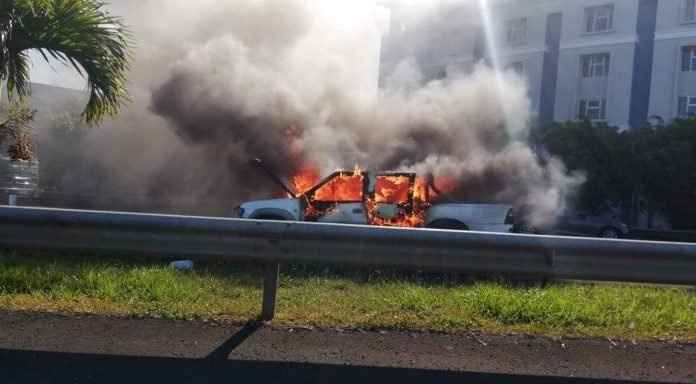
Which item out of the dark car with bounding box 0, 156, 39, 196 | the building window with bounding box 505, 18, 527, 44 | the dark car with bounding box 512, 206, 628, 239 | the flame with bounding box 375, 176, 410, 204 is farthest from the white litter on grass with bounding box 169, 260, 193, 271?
the building window with bounding box 505, 18, 527, 44

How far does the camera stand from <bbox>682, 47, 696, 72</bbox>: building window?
3634cm

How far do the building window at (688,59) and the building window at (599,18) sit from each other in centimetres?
421

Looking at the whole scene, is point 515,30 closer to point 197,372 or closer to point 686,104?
point 686,104

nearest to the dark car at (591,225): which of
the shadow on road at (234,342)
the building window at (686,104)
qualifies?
the building window at (686,104)

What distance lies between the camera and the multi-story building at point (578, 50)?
36.5 m

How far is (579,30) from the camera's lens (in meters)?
39.9

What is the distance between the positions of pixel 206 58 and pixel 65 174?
31.5 feet

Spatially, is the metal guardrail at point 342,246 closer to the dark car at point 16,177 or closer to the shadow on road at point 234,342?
the shadow on road at point 234,342

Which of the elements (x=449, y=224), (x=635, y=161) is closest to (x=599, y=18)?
(x=635, y=161)

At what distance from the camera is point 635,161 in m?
30.0

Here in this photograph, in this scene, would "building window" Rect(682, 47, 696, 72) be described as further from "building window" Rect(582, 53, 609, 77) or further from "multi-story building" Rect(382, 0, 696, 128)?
"building window" Rect(582, 53, 609, 77)

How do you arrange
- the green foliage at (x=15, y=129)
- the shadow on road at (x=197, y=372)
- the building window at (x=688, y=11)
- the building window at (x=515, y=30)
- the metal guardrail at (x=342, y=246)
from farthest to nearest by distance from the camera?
the building window at (x=515, y=30), the building window at (x=688, y=11), the green foliage at (x=15, y=129), the metal guardrail at (x=342, y=246), the shadow on road at (x=197, y=372)

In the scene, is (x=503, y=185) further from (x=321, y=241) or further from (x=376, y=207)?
(x=321, y=241)

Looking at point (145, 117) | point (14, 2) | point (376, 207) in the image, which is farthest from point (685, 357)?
point (145, 117)
